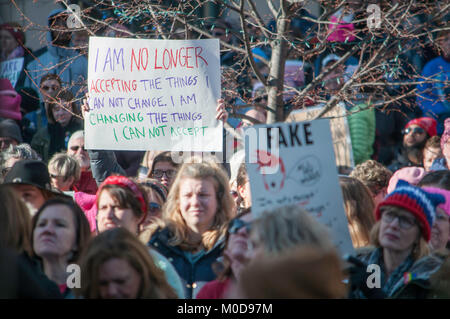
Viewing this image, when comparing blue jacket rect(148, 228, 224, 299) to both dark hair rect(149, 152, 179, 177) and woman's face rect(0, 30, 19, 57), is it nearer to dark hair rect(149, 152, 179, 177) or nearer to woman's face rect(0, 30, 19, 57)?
dark hair rect(149, 152, 179, 177)

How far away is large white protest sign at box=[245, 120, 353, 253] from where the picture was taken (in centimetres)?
354

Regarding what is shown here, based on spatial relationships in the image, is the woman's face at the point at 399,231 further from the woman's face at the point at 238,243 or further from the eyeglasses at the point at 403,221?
the woman's face at the point at 238,243

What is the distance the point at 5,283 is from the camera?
2.47 metres

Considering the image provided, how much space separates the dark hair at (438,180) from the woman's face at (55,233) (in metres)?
2.52

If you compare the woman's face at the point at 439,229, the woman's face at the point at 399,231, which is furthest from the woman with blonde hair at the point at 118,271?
the woman's face at the point at 439,229

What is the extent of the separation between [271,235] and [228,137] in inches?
141

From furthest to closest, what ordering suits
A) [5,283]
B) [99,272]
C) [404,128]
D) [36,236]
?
[404,128] → [36,236] → [99,272] → [5,283]

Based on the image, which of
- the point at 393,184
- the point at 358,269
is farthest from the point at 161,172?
the point at 358,269

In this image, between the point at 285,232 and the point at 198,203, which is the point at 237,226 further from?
the point at 198,203

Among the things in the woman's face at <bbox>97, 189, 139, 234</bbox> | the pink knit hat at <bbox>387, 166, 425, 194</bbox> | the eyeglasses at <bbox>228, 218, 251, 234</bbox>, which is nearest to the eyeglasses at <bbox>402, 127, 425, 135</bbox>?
the pink knit hat at <bbox>387, 166, 425, 194</bbox>

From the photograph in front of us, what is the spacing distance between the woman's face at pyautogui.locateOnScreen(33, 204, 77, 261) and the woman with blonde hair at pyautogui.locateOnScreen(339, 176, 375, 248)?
5.72 ft

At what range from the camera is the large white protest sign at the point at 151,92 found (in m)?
4.93

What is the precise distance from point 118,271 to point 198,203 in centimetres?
103

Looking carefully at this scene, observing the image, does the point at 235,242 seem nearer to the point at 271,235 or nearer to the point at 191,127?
the point at 271,235
